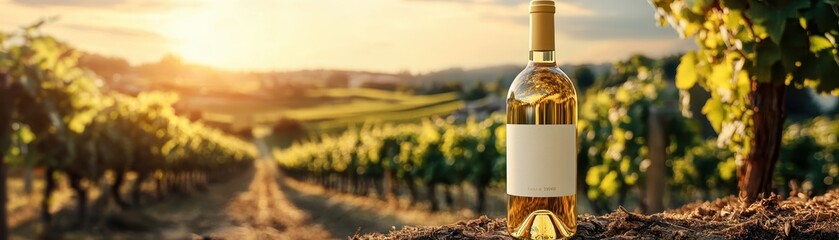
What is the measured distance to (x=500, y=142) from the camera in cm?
1814

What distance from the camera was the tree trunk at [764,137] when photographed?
15.4ft

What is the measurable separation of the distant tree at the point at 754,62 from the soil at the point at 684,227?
483 millimetres

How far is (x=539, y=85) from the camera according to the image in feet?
9.83

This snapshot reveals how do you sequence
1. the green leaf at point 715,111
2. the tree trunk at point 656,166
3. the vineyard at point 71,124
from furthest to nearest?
the vineyard at point 71,124, the tree trunk at point 656,166, the green leaf at point 715,111

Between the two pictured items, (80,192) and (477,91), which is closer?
(80,192)

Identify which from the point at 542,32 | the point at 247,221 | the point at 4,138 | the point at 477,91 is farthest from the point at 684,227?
the point at 477,91

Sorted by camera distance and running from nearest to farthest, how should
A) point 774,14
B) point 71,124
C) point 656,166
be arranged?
point 774,14
point 656,166
point 71,124

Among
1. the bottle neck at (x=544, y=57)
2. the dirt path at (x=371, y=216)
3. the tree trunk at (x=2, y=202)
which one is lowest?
the dirt path at (x=371, y=216)

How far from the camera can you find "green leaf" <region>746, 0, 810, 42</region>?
4129mm

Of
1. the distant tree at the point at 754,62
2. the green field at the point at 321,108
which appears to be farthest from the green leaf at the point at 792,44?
the green field at the point at 321,108

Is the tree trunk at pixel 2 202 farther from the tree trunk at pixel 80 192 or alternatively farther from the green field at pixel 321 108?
the green field at pixel 321 108

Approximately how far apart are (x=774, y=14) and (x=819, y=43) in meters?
0.50

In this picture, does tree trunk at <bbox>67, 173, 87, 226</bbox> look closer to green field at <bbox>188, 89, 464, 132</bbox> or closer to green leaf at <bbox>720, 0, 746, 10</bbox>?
green leaf at <bbox>720, 0, 746, 10</bbox>

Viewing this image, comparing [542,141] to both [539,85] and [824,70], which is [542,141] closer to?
[539,85]
